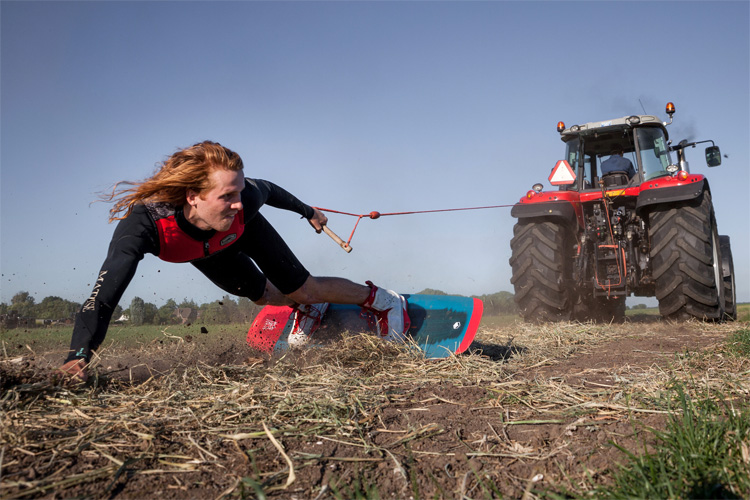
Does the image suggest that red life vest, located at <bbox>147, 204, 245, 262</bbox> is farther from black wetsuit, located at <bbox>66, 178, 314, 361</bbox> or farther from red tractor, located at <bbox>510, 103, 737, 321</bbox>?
red tractor, located at <bbox>510, 103, 737, 321</bbox>

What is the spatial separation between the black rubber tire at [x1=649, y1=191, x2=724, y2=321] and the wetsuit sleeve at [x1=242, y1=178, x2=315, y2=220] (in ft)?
11.1

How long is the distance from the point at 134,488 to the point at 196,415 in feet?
1.61

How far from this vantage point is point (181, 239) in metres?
2.57

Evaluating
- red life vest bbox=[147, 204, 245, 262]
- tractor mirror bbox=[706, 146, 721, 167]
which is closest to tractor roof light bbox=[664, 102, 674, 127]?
tractor mirror bbox=[706, 146, 721, 167]

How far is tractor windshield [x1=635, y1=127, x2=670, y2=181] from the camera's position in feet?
18.6

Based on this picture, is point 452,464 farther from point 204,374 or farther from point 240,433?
point 204,374

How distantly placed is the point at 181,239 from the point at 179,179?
1.04 feet

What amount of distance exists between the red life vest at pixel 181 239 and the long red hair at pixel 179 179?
0.06 metres

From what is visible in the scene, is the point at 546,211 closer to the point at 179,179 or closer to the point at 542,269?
the point at 542,269

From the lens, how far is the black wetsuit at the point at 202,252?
7.00 ft

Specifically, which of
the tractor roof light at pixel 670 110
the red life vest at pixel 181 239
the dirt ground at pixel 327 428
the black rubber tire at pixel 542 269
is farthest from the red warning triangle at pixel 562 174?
the red life vest at pixel 181 239

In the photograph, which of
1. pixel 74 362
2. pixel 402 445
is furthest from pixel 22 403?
pixel 402 445

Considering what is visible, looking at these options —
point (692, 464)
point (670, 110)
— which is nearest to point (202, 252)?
point (692, 464)

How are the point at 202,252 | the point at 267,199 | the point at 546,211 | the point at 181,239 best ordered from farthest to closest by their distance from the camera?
the point at 546,211, the point at 267,199, the point at 202,252, the point at 181,239
